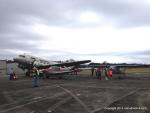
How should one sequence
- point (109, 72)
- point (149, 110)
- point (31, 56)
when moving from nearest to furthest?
point (149, 110), point (109, 72), point (31, 56)

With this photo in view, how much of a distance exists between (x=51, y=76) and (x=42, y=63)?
390cm

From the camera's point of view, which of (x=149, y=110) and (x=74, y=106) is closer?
(x=149, y=110)

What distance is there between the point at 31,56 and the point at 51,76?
553 cm

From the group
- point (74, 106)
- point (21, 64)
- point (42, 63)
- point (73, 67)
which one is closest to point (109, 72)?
point (73, 67)

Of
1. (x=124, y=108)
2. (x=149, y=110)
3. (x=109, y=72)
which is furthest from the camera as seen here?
(x=109, y=72)

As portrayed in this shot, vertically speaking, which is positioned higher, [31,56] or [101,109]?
[31,56]

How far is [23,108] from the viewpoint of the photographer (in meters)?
11.6

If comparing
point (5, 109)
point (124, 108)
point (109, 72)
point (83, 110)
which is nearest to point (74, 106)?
point (83, 110)

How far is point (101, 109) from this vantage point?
11.3 meters

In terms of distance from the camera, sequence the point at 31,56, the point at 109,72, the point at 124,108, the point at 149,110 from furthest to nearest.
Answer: the point at 31,56
the point at 109,72
the point at 124,108
the point at 149,110

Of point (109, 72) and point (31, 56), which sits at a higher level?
point (31, 56)

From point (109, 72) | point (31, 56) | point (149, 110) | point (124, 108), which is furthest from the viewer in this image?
point (31, 56)

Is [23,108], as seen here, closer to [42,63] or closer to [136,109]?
[136,109]

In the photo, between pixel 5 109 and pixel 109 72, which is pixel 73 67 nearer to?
pixel 109 72
